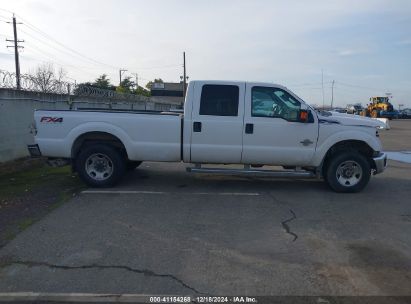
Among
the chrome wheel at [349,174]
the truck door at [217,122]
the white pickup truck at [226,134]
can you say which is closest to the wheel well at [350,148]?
the white pickup truck at [226,134]

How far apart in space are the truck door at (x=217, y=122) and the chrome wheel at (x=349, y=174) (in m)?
2.04

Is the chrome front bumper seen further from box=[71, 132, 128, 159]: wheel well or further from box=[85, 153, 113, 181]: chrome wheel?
box=[85, 153, 113, 181]: chrome wheel

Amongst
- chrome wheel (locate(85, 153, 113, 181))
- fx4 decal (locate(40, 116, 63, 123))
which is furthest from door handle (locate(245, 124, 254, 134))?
fx4 decal (locate(40, 116, 63, 123))

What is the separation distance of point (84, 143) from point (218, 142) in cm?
270

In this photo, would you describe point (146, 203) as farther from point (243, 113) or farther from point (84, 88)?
point (84, 88)

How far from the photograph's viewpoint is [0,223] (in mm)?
6215

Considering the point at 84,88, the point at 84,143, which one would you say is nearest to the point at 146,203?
the point at 84,143

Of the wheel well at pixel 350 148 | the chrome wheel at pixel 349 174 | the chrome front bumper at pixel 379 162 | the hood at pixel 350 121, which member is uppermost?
the hood at pixel 350 121

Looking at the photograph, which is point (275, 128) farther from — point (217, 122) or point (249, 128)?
point (217, 122)

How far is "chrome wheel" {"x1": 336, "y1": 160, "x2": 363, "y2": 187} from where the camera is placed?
8.53 meters

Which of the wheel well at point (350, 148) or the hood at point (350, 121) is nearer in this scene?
the hood at point (350, 121)

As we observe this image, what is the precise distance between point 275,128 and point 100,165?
3.53m

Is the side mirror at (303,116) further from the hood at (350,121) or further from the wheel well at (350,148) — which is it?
the wheel well at (350,148)

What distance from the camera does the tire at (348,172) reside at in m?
8.45
